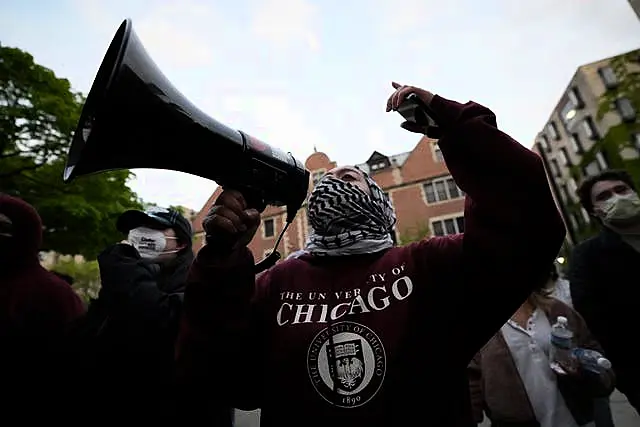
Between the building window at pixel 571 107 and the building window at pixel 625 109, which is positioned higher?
the building window at pixel 571 107

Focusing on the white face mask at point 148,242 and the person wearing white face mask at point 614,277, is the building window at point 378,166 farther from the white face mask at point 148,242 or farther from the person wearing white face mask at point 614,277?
the white face mask at point 148,242

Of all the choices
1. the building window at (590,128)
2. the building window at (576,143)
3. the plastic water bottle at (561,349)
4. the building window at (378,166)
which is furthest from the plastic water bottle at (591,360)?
the building window at (576,143)

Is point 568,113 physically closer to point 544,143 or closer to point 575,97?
point 575,97

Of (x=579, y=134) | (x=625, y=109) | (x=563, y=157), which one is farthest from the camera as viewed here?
(x=563, y=157)

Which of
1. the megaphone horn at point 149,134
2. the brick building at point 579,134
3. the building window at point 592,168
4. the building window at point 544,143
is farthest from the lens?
the building window at point 544,143

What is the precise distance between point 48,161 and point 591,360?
38.7 feet

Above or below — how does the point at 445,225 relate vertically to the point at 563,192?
below

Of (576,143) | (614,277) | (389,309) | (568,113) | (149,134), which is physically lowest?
(389,309)

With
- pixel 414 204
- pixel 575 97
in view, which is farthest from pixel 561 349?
pixel 575 97

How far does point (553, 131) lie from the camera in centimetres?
3091

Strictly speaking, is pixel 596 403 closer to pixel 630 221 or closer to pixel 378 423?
pixel 630 221

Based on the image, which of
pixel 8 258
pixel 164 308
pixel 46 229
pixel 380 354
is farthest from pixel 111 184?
pixel 380 354

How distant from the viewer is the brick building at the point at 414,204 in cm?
2153

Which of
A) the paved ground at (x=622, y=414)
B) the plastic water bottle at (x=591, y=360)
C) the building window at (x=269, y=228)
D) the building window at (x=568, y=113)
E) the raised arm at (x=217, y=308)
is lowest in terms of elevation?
the paved ground at (x=622, y=414)
